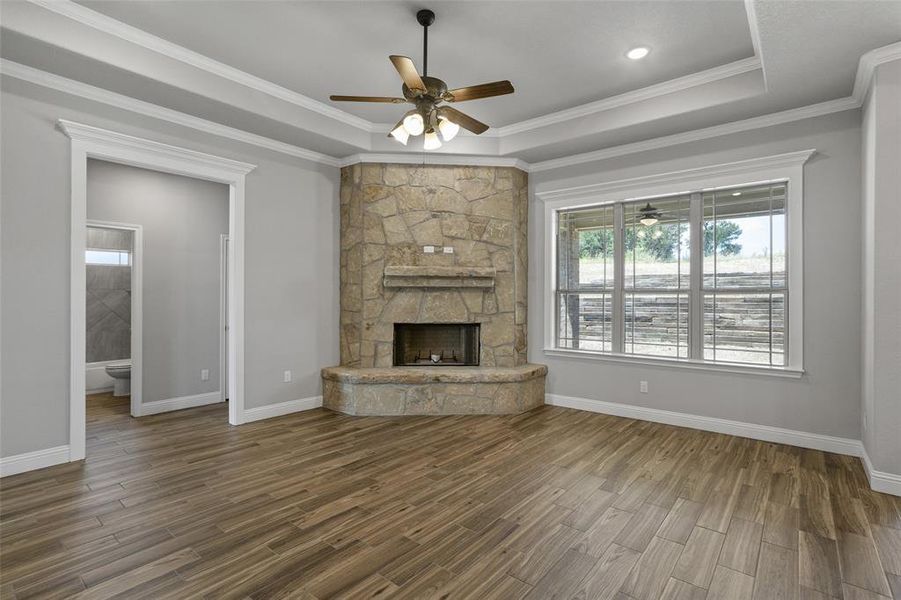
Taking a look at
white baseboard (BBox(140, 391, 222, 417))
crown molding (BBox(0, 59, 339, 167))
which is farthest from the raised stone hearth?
crown molding (BBox(0, 59, 339, 167))

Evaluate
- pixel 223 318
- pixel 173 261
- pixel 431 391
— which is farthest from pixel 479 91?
pixel 223 318

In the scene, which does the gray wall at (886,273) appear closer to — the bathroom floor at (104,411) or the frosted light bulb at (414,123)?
the frosted light bulb at (414,123)

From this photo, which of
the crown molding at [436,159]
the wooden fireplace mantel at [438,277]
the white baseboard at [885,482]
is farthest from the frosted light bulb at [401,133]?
the white baseboard at [885,482]

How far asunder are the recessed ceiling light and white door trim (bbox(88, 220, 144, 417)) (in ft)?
16.7

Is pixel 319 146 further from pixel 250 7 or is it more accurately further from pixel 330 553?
pixel 330 553

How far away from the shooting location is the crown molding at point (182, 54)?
9.70 feet

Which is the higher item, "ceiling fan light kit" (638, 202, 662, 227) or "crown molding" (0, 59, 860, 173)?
"crown molding" (0, 59, 860, 173)

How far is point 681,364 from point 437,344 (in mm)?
2623

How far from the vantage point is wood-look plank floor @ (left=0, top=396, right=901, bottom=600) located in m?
2.04

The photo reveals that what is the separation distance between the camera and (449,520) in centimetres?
259

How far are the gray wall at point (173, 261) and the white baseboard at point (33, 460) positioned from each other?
158 cm

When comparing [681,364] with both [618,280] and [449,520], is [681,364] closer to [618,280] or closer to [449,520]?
[618,280]

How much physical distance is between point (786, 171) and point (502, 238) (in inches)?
105

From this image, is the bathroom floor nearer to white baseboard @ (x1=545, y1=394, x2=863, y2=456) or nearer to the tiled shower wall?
the tiled shower wall
